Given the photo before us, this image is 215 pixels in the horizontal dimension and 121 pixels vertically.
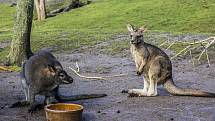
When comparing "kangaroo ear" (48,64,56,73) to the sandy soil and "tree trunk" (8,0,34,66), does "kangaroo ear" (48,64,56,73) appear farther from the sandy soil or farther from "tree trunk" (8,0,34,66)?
"tree trunk" (8,0,34,66)

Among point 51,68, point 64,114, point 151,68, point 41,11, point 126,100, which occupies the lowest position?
point 126,100

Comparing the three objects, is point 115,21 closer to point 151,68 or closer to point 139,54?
point 139,54

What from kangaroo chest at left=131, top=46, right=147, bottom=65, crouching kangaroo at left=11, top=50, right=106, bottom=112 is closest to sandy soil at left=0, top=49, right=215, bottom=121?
crouching kangaroo at left=11, top=50, right=106, bottom=112

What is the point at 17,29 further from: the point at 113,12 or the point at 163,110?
the point at 113,12

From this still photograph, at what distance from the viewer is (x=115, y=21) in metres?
23.9

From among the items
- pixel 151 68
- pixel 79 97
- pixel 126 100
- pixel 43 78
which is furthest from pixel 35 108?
pixel 151 68

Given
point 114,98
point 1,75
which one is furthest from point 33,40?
point 114,98

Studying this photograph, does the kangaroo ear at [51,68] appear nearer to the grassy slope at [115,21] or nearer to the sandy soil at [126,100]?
the sandy soil at [126,100]

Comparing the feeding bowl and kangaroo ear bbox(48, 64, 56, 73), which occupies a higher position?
kangaroo ear bbox(48, 64, 56, 73)

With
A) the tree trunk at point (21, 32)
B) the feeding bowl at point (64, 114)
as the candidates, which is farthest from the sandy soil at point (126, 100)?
the tree trunk at point (21, 32)

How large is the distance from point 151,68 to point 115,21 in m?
16.5

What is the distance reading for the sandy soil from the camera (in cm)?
655

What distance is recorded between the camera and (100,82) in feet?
30.7

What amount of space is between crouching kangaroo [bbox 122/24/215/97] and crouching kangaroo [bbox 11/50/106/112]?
1.40 m
